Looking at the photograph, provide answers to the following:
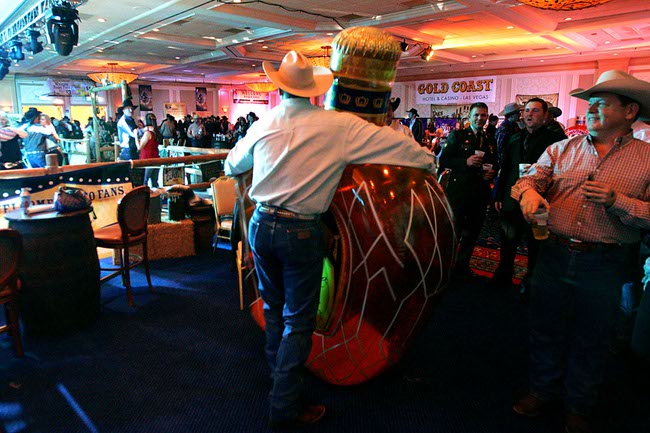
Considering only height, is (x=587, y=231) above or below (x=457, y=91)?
below

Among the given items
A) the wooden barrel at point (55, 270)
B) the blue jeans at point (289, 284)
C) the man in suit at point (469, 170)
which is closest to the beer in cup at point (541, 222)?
the blue jeans at point (289, 284)

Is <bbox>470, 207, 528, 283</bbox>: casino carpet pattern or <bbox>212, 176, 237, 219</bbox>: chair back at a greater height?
<bbox>212, 176, 237, 219</bbox>: chair back

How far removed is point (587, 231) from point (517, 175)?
5.51ft

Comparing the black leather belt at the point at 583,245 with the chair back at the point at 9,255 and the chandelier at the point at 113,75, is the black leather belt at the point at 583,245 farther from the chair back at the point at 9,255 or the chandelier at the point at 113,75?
the chandelier at the point at 113,75

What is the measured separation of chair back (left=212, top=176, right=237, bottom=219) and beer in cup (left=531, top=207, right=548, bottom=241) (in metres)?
3.05

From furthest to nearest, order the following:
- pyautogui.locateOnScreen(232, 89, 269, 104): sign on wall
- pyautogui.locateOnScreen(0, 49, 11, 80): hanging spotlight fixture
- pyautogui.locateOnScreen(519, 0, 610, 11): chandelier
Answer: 1. pyautogui.locateOnScreen(232, 89, 269, 104): sign on wall
2. pyautogui.locateOnScreen(0, 49, 11, 80): hanging spotlight fixture
3. pyautogui.locateOnScreen(519, 0, 610, 11): chandelier

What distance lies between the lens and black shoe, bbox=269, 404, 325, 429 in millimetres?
2066

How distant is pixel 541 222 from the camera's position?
193 cm

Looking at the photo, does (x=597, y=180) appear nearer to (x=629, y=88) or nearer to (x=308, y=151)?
(x=629, y=88)

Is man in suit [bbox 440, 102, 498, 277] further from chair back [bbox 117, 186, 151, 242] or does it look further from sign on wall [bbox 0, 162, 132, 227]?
sign on wall [bbox 0, 162, 132, 227]

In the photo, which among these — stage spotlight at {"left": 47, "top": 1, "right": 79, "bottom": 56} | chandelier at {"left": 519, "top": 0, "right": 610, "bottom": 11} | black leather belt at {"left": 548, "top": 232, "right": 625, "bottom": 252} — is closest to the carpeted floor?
black leather belt at {"left": 548, "top": 232, "right": 625, "bottom": 252}

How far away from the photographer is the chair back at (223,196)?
173 inches

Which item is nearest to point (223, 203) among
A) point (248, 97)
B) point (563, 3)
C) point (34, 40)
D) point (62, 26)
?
point (563, 3)

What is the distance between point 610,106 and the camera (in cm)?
192
